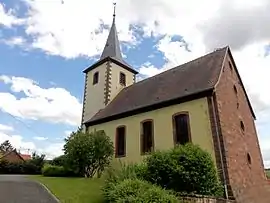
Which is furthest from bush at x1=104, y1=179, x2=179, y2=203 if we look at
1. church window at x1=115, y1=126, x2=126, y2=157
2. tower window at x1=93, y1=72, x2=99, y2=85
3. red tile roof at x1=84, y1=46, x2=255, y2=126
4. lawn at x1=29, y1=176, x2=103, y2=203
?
tower window at x1=93, y1=72, x2=99, y2=85

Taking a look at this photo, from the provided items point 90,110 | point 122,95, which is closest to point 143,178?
point 122,95

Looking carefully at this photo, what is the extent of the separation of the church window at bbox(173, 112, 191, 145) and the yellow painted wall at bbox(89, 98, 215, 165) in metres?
0.26

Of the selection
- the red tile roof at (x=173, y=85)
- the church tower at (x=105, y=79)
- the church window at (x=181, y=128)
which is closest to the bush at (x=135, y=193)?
the church window at (x=181, y=128)

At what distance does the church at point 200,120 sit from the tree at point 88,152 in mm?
1003

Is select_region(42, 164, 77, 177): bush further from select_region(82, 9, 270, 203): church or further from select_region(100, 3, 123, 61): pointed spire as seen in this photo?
select_region(100, 3, 123, 61): pointed spire

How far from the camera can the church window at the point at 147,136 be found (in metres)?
16.9

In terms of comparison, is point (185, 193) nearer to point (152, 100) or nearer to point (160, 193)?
point (160, 193)

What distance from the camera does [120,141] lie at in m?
19.1

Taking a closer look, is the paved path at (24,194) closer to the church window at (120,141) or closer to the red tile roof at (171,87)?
the church window at (120,141)

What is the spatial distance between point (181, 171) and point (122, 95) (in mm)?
12999

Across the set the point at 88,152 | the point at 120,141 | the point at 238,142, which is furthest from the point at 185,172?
the point at 120,141

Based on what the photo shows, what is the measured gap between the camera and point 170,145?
15.7 meters

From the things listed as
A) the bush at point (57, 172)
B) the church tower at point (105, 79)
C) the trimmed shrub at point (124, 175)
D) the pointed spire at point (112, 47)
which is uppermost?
the pointed spire at point (112, 47)

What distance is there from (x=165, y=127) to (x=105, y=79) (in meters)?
10.5
